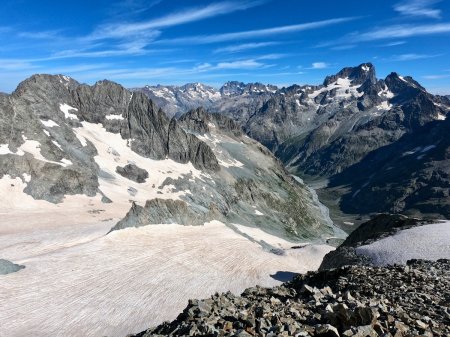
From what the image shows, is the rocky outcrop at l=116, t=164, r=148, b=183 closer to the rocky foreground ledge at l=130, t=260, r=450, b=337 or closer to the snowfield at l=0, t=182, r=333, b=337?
the snowfield at l=0, t=182, r=333, b=337

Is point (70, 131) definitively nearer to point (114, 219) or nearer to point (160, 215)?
point (114, 219)

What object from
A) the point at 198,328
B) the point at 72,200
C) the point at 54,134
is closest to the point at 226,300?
the point at 198,328

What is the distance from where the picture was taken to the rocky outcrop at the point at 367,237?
4451 cm

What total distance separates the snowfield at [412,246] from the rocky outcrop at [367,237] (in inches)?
43.3

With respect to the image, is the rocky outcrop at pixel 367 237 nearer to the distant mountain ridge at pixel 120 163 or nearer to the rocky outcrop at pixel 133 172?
the distant mountain ridge at pixel 120 163

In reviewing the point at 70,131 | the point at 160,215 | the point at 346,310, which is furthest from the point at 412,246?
the point at 70,131

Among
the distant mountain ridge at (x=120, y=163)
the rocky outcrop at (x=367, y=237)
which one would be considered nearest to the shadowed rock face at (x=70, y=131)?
the distant mountain ridge at (x=120, y=163)

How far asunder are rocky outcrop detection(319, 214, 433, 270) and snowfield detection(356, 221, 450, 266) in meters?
1.10

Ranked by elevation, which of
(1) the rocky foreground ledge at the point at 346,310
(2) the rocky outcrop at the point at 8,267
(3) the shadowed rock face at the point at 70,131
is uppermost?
(3) the shadowed rock face at the point at 70,131

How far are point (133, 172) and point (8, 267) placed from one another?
97706 millimetres

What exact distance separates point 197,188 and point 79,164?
43466mm

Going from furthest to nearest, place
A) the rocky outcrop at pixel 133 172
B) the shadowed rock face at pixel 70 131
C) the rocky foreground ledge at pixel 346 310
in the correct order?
1. the rocky outcrop at pixel 133 172
2. the shadowed rock face at pixel 70 131
3. the rocky foreground ledge at pixel 346 310

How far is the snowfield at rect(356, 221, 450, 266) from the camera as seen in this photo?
38.7 meters

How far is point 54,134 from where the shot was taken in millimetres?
125688
